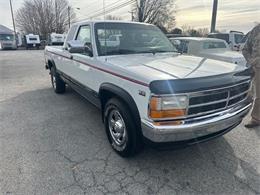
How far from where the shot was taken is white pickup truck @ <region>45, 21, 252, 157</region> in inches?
90.3

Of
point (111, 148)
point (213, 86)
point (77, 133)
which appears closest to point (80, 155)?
point (111, 148)

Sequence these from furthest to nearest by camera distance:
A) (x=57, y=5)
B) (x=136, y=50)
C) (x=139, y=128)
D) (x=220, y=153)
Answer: (x=57, y=5) < (x=136, y=50) < (x=220, y=153) < (x=139, y=128)

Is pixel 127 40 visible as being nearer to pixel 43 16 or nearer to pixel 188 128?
pixel 188 128

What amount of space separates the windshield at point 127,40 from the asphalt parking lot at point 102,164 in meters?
1.54

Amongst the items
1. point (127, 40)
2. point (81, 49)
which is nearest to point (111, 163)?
point (81, 49)

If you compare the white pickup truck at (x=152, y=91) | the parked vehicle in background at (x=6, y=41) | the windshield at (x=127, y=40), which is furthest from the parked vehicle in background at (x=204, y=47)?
the parked vehicle in background at (x=6, y=41)

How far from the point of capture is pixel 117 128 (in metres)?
3.12

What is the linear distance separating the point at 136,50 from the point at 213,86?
66.2 inches

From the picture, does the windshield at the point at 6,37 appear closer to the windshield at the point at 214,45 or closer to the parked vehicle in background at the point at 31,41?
the parked vehicle in background at the point at 31,41

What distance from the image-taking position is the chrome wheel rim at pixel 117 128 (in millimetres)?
2990

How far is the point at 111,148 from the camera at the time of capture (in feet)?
11.0

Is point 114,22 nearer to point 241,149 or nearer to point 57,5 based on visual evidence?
point 241,149

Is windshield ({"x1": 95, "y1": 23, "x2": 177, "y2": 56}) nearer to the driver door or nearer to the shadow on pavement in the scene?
the driver door

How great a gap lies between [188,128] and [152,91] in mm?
573
